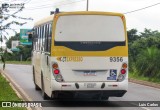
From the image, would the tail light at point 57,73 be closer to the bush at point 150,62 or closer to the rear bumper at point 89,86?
the rear bumper at point 89,86

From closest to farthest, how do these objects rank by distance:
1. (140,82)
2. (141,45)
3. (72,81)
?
(72,81) < (140,82) < (141,45)

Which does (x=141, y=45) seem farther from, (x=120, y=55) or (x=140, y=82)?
(x=120, y=55)

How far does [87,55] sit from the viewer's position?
1631 cm

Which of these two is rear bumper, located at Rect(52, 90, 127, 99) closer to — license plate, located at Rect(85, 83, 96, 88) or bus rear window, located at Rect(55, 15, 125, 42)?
license plate, located at Rect(85, 83, 96, 88)

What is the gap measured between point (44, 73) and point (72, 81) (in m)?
2.36

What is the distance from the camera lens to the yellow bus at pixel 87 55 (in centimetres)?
1620

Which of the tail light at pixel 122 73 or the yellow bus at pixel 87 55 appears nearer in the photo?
the yellow bus at pixel 87 55

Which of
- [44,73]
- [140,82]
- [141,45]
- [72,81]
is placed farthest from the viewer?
[141,45]

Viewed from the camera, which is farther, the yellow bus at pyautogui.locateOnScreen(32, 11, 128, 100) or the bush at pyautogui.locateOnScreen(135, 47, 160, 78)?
the bush at pyautogui.locateOnScreen(135, 47, 160, 78)

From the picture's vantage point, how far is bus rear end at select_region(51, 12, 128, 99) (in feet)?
53.2

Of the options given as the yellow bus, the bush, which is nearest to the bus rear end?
the yellow bus

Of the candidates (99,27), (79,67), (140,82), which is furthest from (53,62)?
(140,82)

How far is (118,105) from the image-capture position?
55.9ft

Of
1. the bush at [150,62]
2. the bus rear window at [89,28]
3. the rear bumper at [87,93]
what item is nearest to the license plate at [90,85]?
the rear bumper at [87,93]
